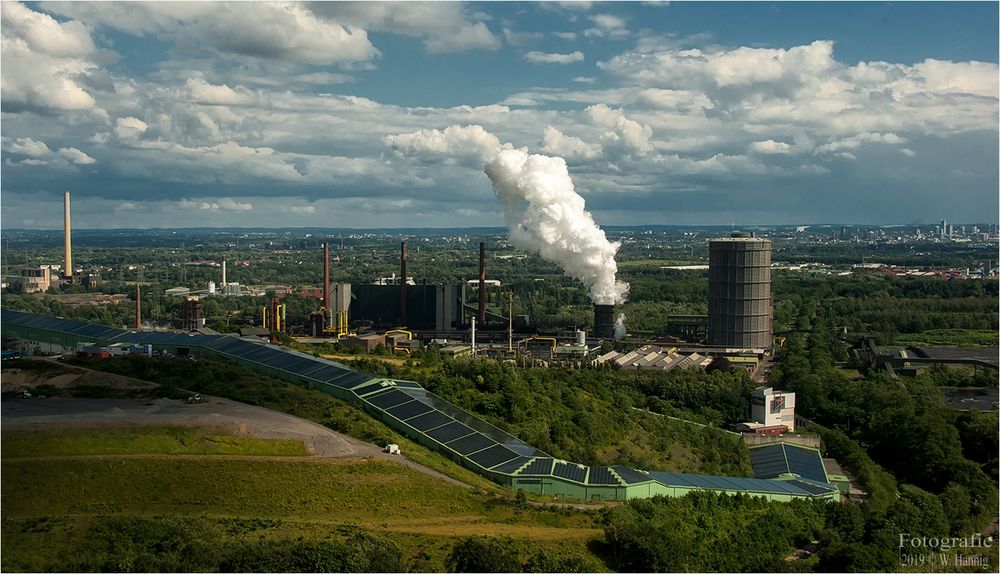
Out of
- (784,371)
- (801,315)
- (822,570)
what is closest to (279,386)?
(822,570)

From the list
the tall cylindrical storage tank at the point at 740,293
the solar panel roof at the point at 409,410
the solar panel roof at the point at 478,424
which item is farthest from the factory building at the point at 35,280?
the solar panel roof at the point at 409,410

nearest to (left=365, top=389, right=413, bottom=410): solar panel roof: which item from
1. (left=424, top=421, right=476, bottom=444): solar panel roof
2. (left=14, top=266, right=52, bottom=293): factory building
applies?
(left=424, top=421, right=476, bottom=444): solar panel roof

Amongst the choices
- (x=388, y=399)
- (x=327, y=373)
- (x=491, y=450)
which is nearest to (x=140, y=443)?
(x=388, y=399)

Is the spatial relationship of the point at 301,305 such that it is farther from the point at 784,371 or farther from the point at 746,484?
the point at 746,484

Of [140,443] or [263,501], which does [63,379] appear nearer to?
[140,443]

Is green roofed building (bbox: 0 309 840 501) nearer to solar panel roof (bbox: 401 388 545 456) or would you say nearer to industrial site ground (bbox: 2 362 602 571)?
solar panel roof (bbox: 401 388 545 456)

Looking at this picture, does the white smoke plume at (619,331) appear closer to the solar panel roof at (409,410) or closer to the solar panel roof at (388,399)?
the solar panel roof at (388,399)
